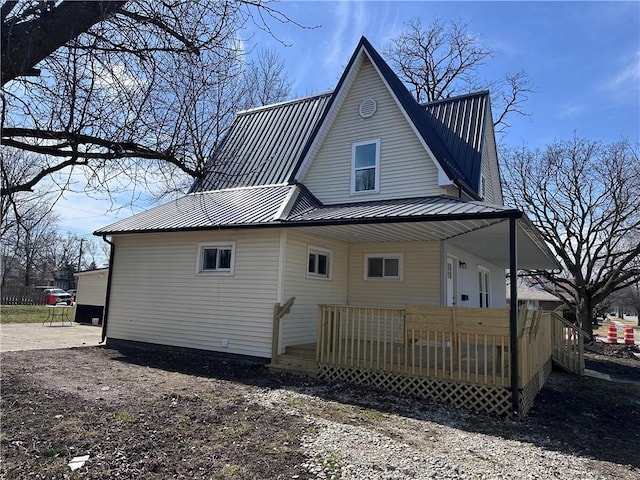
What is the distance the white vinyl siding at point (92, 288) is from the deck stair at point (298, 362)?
583 inches

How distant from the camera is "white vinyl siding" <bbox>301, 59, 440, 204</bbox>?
1061 cm

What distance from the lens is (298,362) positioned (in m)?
8.98

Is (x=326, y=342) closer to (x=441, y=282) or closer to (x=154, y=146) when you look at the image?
(x=441, y=282)

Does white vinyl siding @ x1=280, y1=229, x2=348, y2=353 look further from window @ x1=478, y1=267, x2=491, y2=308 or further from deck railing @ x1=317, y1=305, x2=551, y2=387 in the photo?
window @ x1=478, y1=267, x2=491, y2=308

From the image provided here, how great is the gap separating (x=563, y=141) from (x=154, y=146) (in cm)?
2503

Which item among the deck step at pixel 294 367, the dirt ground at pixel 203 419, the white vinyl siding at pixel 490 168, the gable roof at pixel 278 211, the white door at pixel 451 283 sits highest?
the white vinyl siding at pixel 490 168

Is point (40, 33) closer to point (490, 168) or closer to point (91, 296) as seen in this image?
point (490, 168)

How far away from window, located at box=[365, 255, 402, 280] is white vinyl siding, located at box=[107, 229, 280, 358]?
339 centimetres

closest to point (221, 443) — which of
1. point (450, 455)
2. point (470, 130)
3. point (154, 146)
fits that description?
point (450, 455)

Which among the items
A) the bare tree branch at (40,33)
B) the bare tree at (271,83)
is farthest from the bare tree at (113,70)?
the bare tree at (271,83)

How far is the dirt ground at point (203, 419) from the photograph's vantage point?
420 centimetres

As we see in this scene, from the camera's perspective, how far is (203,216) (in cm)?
1077

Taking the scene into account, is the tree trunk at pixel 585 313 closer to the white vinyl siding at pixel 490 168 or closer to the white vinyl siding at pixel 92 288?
the white vinyl siding at pixel 490 168

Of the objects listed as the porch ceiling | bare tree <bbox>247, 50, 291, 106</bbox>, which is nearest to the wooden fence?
bare tree <bbox>247, 50, 291, 106</bbox>
